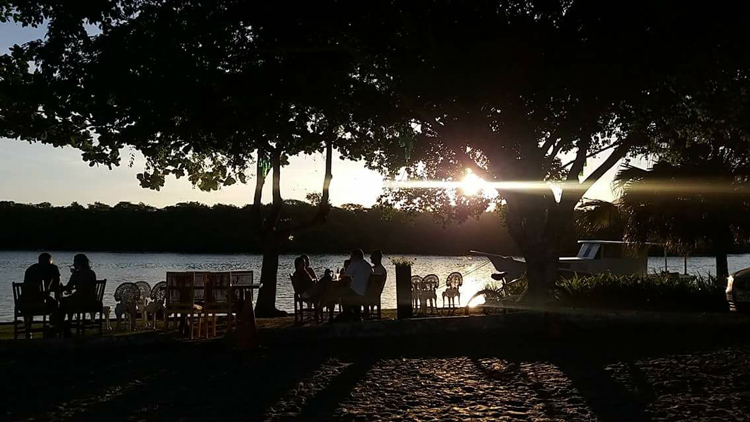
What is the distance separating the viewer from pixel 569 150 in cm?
1802

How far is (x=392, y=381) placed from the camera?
8.31 m

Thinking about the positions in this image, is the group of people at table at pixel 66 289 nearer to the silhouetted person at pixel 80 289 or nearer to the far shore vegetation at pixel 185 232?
the silhouetted person at pixel 80 289

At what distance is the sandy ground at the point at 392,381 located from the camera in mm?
6711

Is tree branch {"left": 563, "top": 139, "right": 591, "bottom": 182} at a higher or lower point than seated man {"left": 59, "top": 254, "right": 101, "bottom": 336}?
higher

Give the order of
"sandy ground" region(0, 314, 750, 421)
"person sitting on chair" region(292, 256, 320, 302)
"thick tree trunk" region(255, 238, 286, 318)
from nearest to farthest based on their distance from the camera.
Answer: "sandy ground" region(0, 314, 750, 421)
"person sitting on chair" region(292, 256, 320, 302)
"thick tree trunk" region(255, 238, 286, 318)

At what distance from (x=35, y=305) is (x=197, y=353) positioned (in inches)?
124

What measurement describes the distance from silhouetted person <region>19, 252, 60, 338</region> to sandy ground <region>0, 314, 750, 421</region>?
170 centimetres

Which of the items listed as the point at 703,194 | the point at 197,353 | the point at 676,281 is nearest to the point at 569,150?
the point at 676,281

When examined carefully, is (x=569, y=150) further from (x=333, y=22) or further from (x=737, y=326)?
(x=333, y=22)

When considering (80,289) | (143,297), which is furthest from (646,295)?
(80,289)

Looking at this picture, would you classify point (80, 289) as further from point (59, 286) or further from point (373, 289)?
point (373, 289)

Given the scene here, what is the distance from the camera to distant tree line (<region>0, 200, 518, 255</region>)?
247 ft

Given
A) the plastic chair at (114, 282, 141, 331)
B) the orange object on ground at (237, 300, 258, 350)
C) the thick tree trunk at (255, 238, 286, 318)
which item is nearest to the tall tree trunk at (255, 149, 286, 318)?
the thick tree trunk at (255, 238, 286, 318)

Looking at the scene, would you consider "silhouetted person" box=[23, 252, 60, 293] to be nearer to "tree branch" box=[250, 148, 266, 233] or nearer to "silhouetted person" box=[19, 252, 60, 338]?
"silhouetted person" box=[19, 252, 60, 338]
